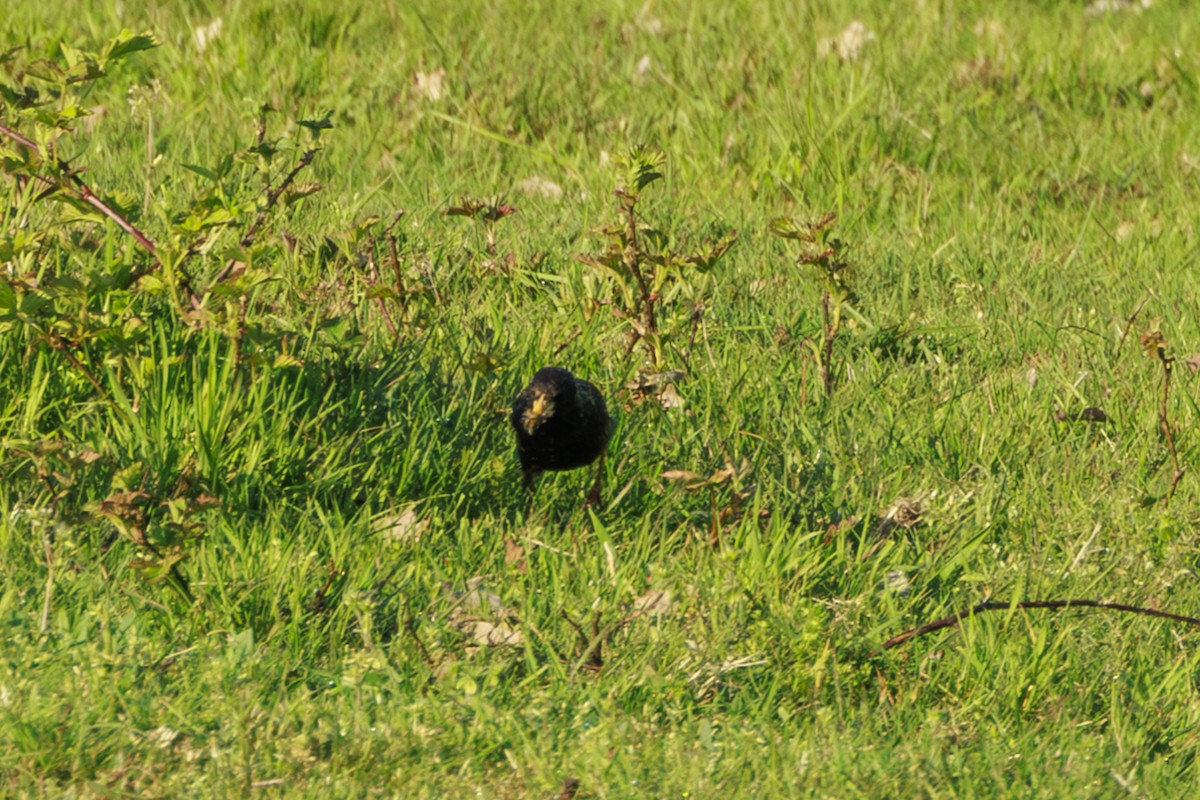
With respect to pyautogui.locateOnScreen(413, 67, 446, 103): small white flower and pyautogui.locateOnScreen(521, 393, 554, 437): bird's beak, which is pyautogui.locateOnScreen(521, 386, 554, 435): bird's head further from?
pyautogui.locateOnScreen(413, 67, 446, 103): small white flower

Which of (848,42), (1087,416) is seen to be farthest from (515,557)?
(848,42)

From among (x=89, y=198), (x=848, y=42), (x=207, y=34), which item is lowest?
(x=207, y=34)

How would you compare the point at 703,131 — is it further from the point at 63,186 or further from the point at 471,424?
the point at 63,186

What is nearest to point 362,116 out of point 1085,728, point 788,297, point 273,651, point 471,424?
point 788,297

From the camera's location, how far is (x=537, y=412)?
3.56 m

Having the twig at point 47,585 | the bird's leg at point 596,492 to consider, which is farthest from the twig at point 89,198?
the bird's leg at point 596,492

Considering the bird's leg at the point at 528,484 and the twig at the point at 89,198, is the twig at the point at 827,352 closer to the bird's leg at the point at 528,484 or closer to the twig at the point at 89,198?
the bird's leg at the point at 528,484

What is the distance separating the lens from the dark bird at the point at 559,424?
3557 mm

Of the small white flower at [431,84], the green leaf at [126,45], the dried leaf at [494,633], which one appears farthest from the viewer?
the small white flower at [431,84]

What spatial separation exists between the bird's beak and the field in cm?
26

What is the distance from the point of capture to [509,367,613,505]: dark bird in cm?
356

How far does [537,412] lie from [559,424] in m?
0.06

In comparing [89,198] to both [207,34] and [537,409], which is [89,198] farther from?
[207,34]

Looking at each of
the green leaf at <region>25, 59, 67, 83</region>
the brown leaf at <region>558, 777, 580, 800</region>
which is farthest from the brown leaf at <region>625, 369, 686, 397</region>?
the green leaf at <region>25, 59, 67, 83</region>
